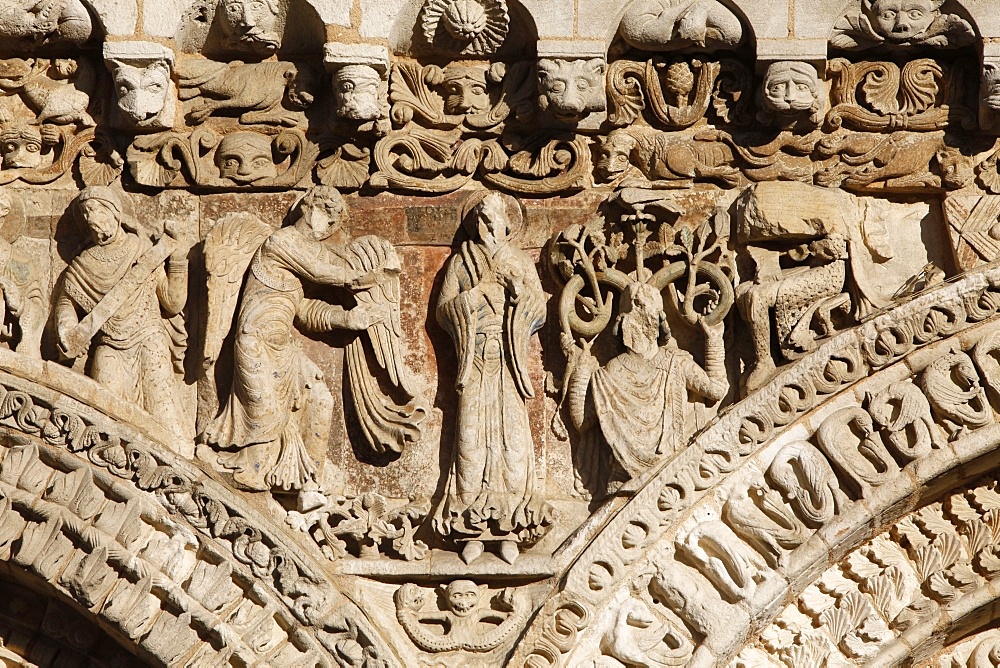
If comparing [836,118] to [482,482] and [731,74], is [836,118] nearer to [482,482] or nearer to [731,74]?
[731,74]

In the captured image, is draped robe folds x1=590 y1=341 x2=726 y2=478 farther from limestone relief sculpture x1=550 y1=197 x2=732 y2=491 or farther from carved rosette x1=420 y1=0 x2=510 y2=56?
carved rosette x1=420 y1=0 x2=510 y2=56

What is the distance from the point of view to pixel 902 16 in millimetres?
8117

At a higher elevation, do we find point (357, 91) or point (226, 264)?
point (357, 91)

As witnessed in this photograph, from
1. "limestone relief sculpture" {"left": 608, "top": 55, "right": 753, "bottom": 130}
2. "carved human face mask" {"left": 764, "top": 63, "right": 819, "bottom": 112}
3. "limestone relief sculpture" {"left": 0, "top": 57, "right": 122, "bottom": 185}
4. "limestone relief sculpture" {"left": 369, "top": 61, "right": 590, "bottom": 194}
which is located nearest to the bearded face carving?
"carved human face mask" {"left": 764, "top": 63, "right": 819, "bottom": 112}

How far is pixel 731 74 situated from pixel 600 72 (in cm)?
62

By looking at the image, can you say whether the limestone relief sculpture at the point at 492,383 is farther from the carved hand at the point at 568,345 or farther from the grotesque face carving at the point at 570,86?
the grotesque face carving at the point at 570,86

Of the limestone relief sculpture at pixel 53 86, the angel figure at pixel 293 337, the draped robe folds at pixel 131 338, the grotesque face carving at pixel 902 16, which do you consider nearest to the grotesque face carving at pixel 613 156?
the angel figure at pixel 293 337

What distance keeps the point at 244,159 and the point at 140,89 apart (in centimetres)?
53

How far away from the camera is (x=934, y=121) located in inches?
324

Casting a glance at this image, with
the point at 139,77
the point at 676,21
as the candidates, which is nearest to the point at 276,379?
the point at 139,77

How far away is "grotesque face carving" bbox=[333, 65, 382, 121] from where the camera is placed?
26.4 ft

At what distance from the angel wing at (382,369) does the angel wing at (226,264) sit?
0.43 m

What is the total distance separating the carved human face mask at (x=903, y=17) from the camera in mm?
8117

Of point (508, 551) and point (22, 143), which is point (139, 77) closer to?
point (22, 143)
